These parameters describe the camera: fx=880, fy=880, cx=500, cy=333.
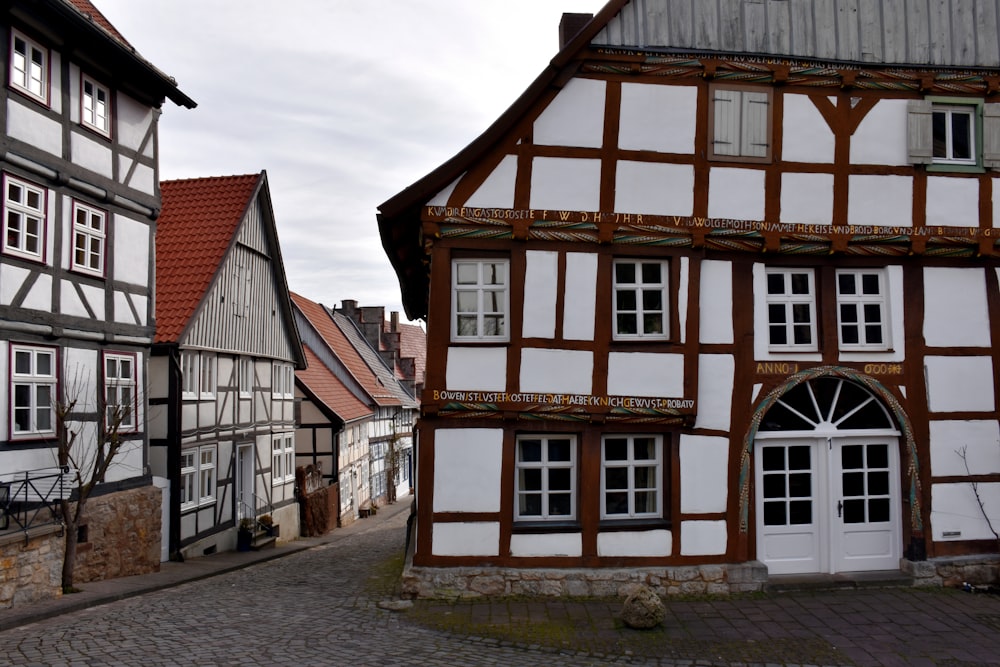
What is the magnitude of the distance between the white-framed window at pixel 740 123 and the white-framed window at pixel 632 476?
13.6 ft

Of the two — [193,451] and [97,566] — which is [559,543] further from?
[193,451]

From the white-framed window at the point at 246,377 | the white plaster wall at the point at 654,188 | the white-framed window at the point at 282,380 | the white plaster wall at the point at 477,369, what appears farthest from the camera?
the white-framed window at the point at 282,380

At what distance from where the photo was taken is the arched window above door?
12445 millimetres

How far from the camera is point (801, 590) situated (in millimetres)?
11906

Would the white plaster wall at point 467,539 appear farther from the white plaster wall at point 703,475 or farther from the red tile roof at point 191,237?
the red tile roof at point 191,237

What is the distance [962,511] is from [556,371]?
6.17m

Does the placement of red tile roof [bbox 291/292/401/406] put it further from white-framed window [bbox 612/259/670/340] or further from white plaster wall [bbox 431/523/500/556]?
white-framed window [bbox 612/259/670/340]

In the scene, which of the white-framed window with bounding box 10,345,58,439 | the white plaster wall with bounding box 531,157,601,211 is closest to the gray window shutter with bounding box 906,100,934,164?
the white plaster wall with bounding box 531,157,601,211

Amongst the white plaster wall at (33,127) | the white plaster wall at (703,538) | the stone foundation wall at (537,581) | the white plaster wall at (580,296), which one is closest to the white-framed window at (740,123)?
the white plaster wall at (580,296)

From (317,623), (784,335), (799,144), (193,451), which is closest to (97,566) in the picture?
(193,451)

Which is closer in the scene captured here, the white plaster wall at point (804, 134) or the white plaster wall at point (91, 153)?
the white plaster wall at point (804, 134)

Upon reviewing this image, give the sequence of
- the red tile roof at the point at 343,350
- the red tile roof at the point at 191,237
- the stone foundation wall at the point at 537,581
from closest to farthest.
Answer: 1. the stone foundation wall at the point at 537,581
2. the red tile roof at the point at 191,237
3. the red tile roof at the point at 343,350

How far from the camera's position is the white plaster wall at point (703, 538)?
1188 cm

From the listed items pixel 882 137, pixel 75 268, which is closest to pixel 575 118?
pixel 882 137
